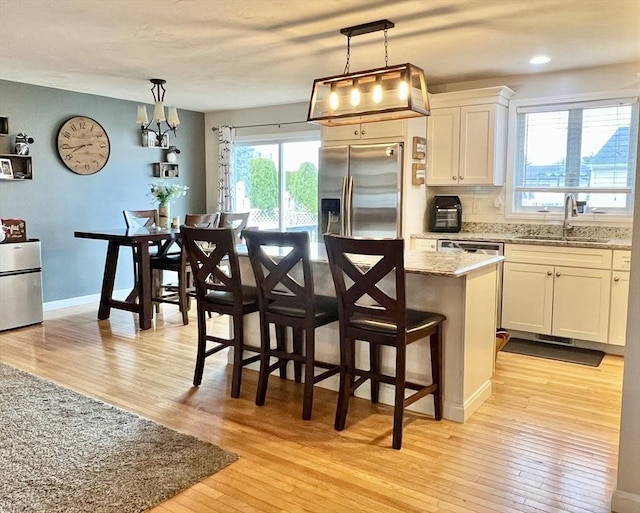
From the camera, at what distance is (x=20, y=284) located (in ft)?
16.4

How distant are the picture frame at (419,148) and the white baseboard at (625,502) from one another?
11.4ft

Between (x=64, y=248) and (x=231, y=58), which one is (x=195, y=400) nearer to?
(x=231, y=58)

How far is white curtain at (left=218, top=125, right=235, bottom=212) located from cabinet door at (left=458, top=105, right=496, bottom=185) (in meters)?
3.29

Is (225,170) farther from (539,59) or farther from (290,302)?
(290,302)

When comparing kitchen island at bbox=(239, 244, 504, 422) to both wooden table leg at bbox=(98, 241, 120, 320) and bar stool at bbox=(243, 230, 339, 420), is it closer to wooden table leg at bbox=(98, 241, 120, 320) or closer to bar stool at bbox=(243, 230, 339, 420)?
bar stool at bbox=(243, 230, 339, 420)

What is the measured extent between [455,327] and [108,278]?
3700mm

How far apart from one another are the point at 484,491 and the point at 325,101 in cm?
250

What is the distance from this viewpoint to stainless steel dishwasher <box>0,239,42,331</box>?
487 cm

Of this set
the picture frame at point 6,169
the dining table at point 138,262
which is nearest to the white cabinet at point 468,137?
the dining table at point 138,262

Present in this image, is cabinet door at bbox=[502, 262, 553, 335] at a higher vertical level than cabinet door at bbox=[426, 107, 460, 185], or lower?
lower

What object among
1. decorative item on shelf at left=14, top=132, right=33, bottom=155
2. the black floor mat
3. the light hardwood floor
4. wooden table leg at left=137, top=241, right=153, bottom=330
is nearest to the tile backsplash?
the black floor mat

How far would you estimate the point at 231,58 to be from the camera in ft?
14.3

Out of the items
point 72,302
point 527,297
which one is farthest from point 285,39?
point 72,302

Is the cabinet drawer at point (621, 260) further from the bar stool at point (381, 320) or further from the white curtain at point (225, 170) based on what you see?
the white curtain at point (225, 170)
